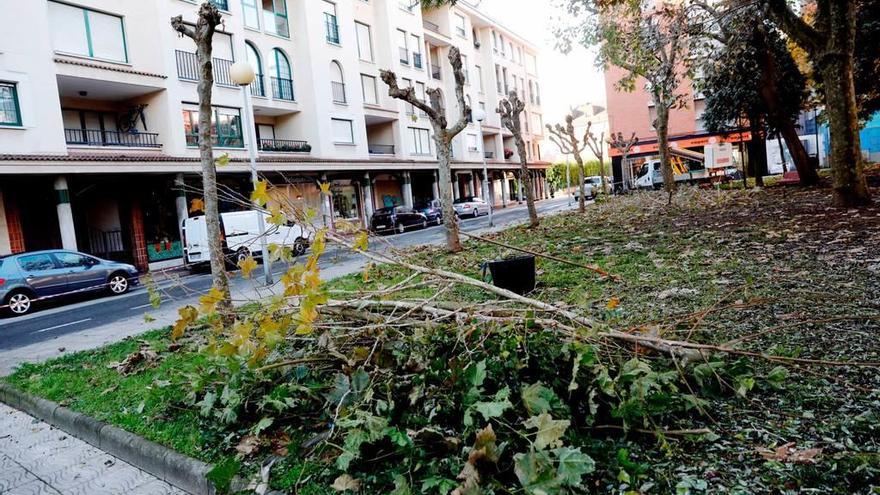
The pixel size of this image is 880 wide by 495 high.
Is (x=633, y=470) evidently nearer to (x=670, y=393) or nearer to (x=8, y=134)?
(x=670, y=393)

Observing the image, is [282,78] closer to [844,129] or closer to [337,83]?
[337,83]

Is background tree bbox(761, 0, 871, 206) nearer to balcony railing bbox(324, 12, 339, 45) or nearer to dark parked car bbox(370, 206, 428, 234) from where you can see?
dark parked car bbox(370, 206, 428, 234)

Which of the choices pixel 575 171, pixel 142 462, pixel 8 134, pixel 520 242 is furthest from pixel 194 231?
pixel 575 171

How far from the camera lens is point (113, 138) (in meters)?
20.8

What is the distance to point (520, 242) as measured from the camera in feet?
41.7

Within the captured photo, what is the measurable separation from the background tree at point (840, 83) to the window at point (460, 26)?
113 feet

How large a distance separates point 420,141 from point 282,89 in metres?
12.2

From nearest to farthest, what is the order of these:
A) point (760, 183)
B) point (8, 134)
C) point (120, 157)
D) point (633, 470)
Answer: point (633, 470)
point (8, 134)
point (120, 157)
point (760, 183)

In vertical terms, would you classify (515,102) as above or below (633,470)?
above

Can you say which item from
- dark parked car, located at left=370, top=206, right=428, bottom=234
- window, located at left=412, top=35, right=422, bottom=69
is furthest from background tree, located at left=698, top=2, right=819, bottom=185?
window, located at left=412, top=35, right=422, bottom=69

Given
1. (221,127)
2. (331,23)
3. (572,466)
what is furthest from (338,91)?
(572,466)

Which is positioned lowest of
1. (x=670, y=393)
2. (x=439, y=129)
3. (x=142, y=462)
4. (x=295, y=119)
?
(x=142, y=462)

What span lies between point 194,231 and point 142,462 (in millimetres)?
17008

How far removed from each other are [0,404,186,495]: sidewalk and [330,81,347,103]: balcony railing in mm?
26370
